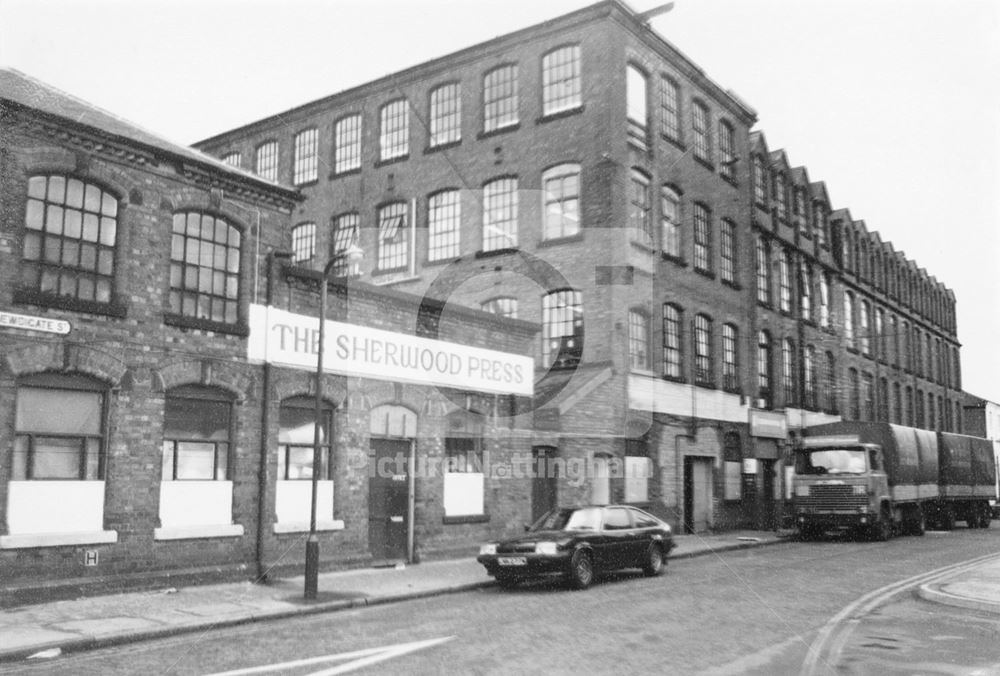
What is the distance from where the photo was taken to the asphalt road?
874 centimetres

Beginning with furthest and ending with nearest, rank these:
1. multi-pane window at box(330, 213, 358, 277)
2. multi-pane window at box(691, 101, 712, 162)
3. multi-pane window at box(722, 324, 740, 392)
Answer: multi-pane window at box(330, 213, 358, 277)
multi-pane window at box(722, 324, 740, 392)
multi-pane window at box(691, 101, 712, 162)

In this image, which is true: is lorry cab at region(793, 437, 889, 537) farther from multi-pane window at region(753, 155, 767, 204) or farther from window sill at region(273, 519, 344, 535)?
window sill at region(273, 519, 344, 535)

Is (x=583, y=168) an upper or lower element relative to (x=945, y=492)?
upper

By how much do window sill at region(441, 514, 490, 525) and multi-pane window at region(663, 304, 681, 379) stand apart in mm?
8701

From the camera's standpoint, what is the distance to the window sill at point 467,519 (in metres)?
19.3

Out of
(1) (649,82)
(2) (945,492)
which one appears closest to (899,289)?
(2) (945,492)

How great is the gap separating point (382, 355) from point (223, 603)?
6.54 metres

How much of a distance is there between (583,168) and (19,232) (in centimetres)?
1617

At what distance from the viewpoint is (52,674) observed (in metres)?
8.60

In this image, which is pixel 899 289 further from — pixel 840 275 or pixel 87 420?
pixel 87 420

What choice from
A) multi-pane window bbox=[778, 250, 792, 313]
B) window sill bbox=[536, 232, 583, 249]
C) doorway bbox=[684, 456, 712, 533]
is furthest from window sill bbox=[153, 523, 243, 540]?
multi-pane window bbox=[778, 250, 792, 313]

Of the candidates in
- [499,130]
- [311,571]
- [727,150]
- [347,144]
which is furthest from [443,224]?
[311,571]

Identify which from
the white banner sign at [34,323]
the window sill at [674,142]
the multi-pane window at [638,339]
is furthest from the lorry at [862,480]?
the white banner sign at [34,323]

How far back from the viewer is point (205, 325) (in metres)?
14.8
